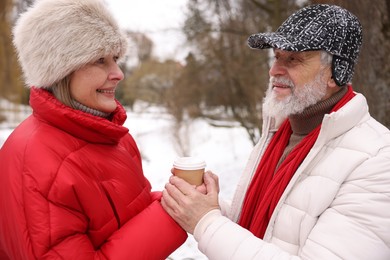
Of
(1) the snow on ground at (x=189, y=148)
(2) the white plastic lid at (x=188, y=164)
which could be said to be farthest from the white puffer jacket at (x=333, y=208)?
(1) the snow on ground at (x=189, y=148)

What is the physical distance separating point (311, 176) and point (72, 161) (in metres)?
1.00

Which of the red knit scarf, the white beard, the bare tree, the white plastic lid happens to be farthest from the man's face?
the bare tree

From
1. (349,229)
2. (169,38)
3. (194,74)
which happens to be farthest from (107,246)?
(194,74)

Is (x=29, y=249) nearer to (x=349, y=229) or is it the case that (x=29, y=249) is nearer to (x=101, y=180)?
(x=101, y=180)

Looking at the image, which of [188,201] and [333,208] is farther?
[188,201]

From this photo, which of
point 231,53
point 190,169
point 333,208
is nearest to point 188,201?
point 190,169

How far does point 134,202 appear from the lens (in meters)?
1.60

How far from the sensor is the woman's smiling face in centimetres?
154

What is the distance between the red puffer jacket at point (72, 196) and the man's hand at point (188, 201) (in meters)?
0.05

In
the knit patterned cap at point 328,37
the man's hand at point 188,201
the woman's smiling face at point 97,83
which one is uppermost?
the knit patterned cap at point 328,37

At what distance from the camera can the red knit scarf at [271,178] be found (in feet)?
5.58

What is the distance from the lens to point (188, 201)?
1666mm

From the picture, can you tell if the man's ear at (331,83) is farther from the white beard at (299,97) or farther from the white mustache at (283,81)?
the white mustache at (283,81)

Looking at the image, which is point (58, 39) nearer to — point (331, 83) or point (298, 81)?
point (298, 81)
